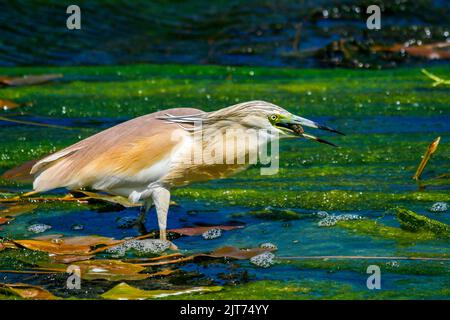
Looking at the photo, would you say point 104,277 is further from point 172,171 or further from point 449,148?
point 449,148

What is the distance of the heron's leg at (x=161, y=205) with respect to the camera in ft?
16.4

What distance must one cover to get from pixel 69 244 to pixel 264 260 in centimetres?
102

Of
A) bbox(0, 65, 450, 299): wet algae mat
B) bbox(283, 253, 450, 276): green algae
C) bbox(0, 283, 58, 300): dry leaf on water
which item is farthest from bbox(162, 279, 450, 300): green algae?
bbox(0, 283, 58, 300): dry leaf on water

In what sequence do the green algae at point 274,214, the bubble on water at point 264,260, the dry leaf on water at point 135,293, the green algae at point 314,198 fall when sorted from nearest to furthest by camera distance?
the dry leaf on water at point 135,293
the bubble on water at point 264,260
the green algae at point 274,214
the green algae at point 314,198

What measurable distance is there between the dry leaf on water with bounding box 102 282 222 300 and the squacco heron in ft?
2.41

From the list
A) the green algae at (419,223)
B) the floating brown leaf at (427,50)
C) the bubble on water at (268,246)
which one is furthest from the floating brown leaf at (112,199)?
the floating brown leaf at (427,50)

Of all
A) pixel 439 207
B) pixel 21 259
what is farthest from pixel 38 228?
pixel 439 207

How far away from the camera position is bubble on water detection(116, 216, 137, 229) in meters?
5.46

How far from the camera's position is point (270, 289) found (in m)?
4.38

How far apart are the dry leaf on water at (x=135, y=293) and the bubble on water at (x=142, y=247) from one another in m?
0.66

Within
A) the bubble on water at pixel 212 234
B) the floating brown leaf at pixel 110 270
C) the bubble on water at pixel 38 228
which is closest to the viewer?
the floating brown leaf at pixel 110 270

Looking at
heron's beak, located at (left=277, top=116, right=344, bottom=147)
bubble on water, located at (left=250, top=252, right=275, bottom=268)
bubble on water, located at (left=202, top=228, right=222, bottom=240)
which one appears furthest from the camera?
bubble on water, located at (left=202, top=228, right=222, bottom=240)

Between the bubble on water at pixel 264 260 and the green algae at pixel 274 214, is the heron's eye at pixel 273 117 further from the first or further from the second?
the green algae at pixel 274 214

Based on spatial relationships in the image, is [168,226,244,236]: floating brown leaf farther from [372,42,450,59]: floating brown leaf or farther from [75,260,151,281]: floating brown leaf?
[372,42,450,59]: floating brown leaf
